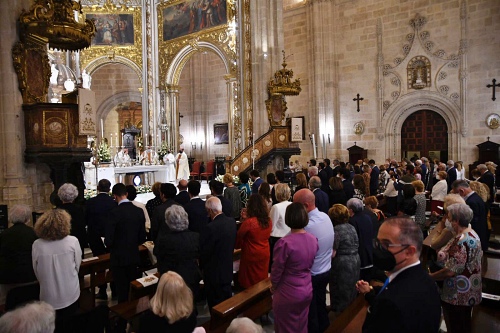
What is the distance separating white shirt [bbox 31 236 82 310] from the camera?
11.9 feet

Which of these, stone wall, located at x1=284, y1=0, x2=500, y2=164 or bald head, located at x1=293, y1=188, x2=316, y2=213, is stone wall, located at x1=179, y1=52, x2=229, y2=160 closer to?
stone wall, located at x1=284, y1=0, x2=500, y2=164

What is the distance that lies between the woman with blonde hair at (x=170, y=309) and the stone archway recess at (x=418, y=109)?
1777cm

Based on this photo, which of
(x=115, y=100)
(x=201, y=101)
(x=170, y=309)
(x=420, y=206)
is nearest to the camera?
(x=170, y=309)

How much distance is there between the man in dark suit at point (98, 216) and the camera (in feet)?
19.0

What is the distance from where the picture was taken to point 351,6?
2056 centimetres

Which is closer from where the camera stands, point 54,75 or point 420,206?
point 420,206

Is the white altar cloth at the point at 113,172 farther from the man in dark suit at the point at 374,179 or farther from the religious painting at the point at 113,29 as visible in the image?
the man in dark suit at the point at 374,179

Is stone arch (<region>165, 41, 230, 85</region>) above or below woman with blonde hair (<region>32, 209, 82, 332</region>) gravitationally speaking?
above

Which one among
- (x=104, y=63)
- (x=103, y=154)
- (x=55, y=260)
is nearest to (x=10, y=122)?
(x=55, y=260)

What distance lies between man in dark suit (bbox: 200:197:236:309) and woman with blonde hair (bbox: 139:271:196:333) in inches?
65.8

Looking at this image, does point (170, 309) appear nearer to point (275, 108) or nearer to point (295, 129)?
point (295, 129)

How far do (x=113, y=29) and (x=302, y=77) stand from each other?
10386 millimetres

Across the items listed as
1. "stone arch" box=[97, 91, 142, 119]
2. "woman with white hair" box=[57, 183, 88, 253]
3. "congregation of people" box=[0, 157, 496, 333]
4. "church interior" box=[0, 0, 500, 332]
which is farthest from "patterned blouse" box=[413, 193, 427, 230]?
"stone arch" box=[97, 91, 142, 119]

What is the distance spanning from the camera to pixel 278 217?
5555mm
